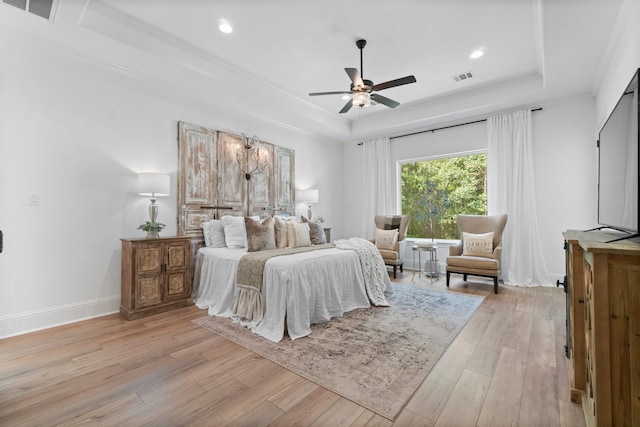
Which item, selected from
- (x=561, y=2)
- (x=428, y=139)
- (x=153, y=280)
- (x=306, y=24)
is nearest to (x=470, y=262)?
(x=428, y=139)

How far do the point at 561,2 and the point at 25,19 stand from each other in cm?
449

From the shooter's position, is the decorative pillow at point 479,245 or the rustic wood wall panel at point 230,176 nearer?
the decorative pillow at point 479,245

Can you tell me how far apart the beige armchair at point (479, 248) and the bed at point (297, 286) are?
1.27 metres

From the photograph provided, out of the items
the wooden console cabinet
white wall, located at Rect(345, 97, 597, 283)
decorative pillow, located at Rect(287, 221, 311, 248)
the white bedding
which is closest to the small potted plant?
the wooden console cabinet

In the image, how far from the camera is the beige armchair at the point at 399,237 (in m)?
4.70

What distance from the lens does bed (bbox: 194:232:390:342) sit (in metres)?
2.56

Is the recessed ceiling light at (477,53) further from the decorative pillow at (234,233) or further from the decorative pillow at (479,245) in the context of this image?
the decorative pillow at (234,233)

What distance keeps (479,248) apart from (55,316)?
5205mm

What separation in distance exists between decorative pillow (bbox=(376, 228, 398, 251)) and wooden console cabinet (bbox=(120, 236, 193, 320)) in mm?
3055

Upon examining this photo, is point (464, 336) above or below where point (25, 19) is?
below

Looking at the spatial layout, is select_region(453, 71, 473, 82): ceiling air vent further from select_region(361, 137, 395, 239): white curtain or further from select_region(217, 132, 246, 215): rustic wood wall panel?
select_region(217, 132, 246, 215): rustic wood wall panel

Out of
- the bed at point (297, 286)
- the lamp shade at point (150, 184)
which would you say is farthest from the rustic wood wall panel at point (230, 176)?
the lamp shade at point (150, 184)

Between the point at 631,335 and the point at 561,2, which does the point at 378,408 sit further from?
the point at 561,2

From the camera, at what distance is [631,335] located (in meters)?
1.12
